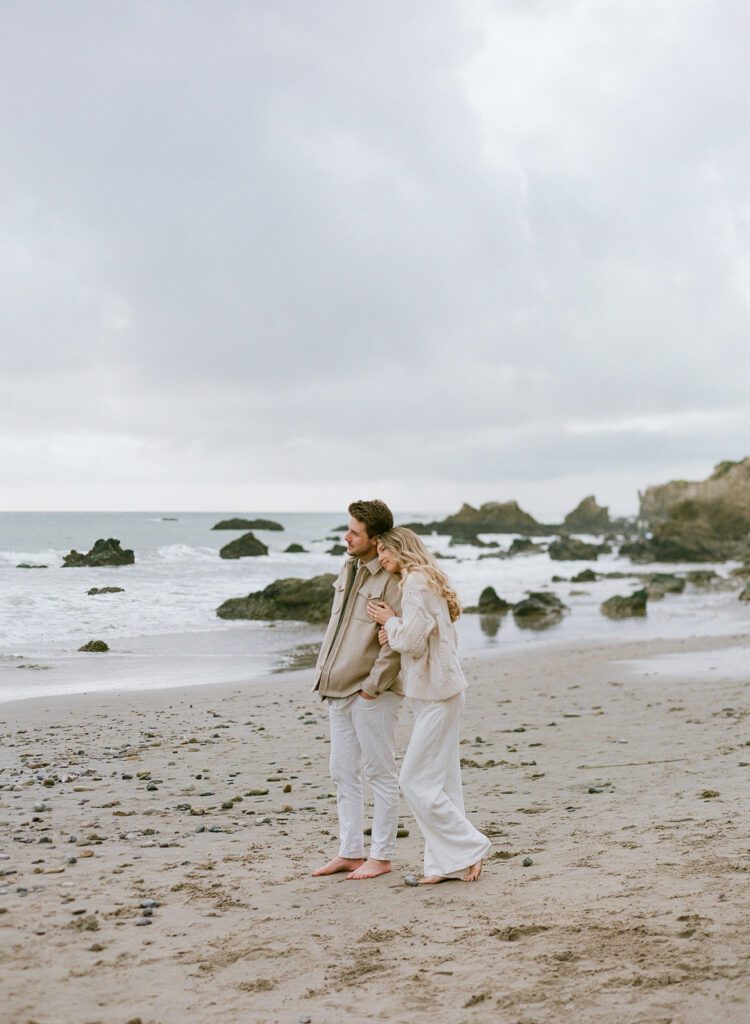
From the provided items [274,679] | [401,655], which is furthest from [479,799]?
[274,679]

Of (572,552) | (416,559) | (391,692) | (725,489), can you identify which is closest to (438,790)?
(391,692)

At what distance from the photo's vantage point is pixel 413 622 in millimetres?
5613

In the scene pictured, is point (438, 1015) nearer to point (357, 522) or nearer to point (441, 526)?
point (357, 522)

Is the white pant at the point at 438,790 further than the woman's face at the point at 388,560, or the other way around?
the woman's face at the point at 388,560

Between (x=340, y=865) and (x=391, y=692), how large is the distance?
121 cm

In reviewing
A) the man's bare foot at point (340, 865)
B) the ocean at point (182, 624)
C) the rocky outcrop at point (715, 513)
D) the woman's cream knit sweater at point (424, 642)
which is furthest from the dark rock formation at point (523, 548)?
the woman's cream knit sweater at point (424, 642)

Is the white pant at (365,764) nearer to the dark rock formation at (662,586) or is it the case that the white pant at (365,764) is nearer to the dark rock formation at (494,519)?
the dark rock formation at (662,586)

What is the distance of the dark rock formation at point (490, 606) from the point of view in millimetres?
29703

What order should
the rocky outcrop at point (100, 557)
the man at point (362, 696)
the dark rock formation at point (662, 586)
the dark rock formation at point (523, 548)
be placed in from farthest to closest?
the dark rock formation at point (523, 548) < the rocky outcrop at point (100, 557) < the dark rock formation at point (662, 586) < the man at point (362, 696)

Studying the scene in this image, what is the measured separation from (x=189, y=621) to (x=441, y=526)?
84.7 metres

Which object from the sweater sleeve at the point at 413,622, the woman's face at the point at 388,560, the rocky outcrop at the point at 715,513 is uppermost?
the rocky outcrop at the point at 715,513

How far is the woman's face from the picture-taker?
579 cm

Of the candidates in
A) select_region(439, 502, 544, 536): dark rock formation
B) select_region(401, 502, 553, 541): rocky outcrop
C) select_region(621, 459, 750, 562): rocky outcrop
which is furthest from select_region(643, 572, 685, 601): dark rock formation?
select_region(439, 502, 544, 536): dark rock formation

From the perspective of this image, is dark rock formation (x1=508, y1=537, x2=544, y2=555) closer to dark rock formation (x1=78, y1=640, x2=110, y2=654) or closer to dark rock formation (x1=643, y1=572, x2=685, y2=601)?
dark rock formation (x1=643, y1=572, x2=685, y2=601)
